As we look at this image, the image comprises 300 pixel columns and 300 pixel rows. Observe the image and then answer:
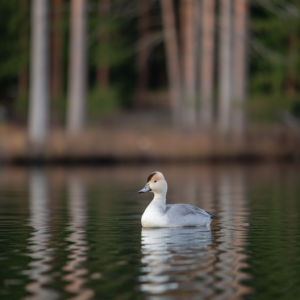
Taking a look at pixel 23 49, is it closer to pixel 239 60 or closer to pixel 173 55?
pixel 173 55

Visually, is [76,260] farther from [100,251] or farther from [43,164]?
[43,164]

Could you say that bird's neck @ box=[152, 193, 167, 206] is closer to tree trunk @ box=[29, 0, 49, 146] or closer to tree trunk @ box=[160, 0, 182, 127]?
tree trunk @ box=[29, 0, 49, 146]

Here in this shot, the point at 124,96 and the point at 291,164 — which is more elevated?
the point at 124,96

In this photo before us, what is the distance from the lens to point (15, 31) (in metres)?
43.4

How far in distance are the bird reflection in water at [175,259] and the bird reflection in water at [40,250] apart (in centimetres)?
83

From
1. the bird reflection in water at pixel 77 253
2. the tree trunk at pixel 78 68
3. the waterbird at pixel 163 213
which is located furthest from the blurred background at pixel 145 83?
the waterbird at pixel 163 213

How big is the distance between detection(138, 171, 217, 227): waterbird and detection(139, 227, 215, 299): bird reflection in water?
10 cm

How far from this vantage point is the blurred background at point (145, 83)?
3111 centimetres

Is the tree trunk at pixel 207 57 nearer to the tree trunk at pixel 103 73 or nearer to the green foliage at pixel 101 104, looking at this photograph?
the green foliage at pixel 101 104

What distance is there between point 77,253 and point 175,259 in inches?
44.9

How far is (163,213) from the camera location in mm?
10453

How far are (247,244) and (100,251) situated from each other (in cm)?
170

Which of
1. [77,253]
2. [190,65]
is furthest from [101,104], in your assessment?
[77,253]

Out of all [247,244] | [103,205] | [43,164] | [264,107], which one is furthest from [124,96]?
[247,244]
